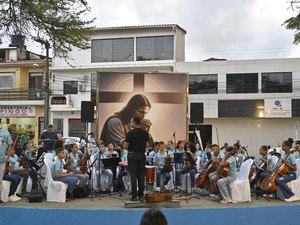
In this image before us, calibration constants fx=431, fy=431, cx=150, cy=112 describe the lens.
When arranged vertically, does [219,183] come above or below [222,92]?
below

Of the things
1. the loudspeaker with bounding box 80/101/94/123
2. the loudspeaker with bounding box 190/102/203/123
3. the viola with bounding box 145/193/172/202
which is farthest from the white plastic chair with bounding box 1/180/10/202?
the loudspeaker with bounding box 190/102/203/123

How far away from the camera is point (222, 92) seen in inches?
1176

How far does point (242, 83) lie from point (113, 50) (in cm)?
965

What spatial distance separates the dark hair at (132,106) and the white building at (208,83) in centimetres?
1054

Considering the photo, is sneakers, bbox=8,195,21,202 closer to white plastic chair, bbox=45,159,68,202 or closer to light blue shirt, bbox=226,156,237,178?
white plastic chair, bbox=45,159,68,202

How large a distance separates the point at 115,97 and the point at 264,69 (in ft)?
50.0

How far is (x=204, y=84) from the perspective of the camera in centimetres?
3036

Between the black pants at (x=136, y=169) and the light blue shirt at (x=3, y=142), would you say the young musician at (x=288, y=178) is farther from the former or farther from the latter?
the light blue shirt at (x=3, y=142)

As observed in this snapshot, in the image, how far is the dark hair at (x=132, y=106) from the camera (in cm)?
1773

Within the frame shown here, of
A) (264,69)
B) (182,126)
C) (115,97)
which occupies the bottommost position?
(182,126)

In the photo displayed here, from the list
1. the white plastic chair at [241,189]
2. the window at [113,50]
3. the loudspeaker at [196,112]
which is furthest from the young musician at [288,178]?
the window at [113,50]

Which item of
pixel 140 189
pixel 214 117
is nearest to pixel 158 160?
pixel 140 189

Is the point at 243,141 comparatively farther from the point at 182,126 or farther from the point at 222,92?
the point at 182,126

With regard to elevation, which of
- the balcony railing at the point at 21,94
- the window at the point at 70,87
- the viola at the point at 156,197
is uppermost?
the window at the point at 70,87
